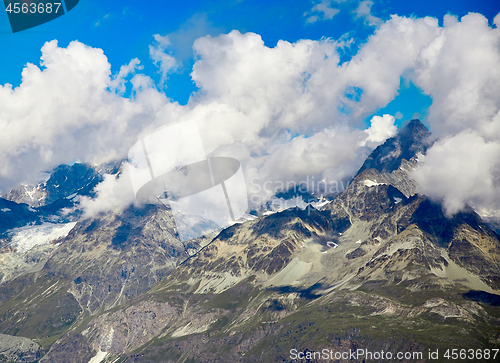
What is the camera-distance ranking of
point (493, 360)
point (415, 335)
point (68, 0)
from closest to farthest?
point (68, 0) → point (493, 360) → point (415, 335)

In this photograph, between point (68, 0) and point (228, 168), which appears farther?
point (228, 168)

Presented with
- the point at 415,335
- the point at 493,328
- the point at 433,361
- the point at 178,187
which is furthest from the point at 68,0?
the point at 493,328

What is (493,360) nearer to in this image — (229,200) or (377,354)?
(377,354)

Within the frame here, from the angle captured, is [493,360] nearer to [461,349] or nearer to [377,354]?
[461,349]

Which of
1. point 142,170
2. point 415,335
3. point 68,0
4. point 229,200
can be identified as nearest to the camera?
point 68,0

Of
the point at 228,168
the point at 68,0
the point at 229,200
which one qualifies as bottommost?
the point at 229,200

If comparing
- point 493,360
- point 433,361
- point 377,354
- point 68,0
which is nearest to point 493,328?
point 493,360

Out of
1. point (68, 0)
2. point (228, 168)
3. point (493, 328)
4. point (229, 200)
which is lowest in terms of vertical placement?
point (493, 328)

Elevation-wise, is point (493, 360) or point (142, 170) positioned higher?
point (142, 170)

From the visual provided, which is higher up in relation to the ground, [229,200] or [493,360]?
[229,200]
